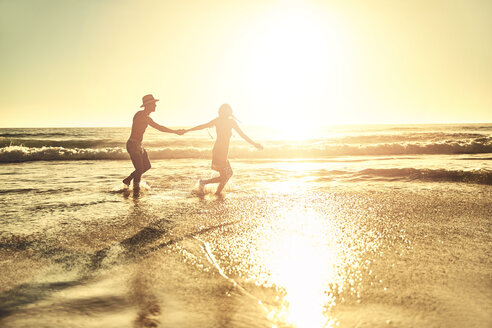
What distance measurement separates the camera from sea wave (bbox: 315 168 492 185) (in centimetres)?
833

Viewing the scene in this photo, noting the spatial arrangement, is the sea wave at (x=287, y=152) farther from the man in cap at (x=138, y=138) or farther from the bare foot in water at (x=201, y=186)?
the bare foot in water at (x=201, y=186)

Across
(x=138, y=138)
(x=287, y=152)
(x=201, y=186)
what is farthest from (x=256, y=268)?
(x=287, y=152)

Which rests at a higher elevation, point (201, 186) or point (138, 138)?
point (138, 138)

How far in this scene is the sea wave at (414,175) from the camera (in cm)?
833

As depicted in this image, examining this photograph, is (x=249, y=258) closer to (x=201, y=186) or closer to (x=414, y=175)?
(x=201, y=186)

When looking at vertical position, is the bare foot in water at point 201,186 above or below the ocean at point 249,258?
above

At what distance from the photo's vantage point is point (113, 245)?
3.96 metres

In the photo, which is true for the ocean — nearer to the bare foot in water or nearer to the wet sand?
the wet sand

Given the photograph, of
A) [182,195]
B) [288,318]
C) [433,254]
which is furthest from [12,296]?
[182,195]

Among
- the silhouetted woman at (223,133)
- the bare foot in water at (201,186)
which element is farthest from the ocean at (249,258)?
the silhouetted woman at (223,133)

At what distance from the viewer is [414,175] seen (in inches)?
368

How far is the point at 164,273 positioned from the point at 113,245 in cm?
115

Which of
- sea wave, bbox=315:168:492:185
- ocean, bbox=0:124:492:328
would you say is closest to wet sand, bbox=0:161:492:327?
Result: ocean, bbox=0:124:492:328

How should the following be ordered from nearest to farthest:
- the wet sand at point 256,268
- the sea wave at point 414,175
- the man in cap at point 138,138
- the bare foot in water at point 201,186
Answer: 1. the wet sand at point 256,268
2. the bare foot in water at point 201,186
3. the man in cap at point 138,138
4. the sea wave at point 414,175
